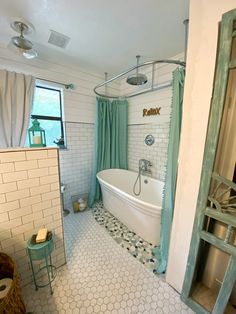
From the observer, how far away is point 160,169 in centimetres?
266

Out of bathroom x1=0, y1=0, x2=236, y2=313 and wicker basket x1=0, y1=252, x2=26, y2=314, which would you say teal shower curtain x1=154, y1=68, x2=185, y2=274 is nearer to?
bathroom x1=0, y1=0, x2=236, y2=313

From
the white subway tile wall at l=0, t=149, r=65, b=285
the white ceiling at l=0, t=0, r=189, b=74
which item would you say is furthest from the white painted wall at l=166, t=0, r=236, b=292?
the white subway tile wall at l=0, t=149, r=65, b=285

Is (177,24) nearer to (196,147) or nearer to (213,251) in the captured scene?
(196,147)

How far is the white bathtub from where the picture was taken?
1.83m

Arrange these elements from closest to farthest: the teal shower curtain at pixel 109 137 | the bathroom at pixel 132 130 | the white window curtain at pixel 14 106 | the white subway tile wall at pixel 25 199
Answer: the bathroom at pixel 132 130 → the white subway tile wall at pixel 25 199 → the white window curtain at pixel 14 106 → the teal shower curtain at pixel 109 137

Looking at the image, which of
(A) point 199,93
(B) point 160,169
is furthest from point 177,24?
(B) point 160,169

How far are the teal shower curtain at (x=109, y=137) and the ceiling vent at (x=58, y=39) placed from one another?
3.36ft

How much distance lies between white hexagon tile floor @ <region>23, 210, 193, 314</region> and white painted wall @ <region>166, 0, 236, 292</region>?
9.8 inches

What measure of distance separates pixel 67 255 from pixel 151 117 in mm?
2479

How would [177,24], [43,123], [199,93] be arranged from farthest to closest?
[43,123]
[177,24]
[199,93]

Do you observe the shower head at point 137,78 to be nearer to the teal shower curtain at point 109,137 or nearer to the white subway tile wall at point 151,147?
the white subway tile wall at point 151,147

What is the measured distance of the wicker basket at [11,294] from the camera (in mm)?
855

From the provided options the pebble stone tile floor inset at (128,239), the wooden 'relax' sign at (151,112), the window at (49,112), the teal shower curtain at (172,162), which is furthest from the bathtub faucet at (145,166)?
the window at (49,112)

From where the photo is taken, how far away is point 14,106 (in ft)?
6.59
